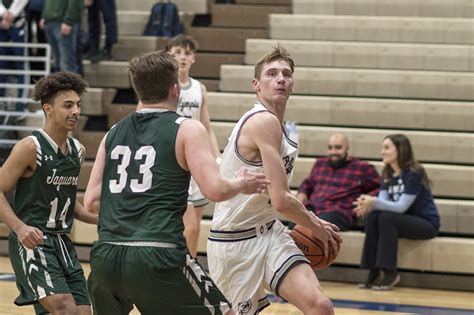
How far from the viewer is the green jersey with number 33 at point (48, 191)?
16.1 feet

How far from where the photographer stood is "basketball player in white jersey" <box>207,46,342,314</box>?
4.51 meters

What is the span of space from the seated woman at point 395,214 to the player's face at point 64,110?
151 inches

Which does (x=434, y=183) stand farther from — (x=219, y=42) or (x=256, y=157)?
(x=256, y=157)

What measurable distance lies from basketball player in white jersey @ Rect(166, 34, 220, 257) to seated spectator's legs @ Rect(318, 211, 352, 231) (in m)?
1.19

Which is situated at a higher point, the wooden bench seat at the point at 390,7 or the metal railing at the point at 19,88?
the wooden bench seat at the point at 390,7

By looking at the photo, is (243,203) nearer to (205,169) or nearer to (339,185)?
(205,169)

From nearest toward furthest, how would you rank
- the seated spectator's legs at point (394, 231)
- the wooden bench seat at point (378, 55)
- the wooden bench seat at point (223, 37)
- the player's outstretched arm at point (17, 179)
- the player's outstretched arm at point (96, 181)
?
the player's outstretched arm at point (96, 181) → the player's outstretched arm at point (17, 179) → the seated spectator's legs at point (394, 231) → the wooden bench seat at point (378, 55) → the wooden bench seat at point (223, 37)

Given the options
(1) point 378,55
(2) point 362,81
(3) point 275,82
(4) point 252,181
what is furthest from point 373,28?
(4) point 252,181

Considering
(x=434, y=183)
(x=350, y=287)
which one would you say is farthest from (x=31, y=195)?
(x=434, y=183)

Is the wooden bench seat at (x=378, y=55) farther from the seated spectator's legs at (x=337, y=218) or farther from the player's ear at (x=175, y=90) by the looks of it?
the player's ear at (x=175, y=90)

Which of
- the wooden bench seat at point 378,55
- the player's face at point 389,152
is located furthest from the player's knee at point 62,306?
the wooden bench seat at point 378,55

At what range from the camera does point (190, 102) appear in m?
7.89

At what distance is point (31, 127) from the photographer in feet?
33.2

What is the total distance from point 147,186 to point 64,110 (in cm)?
141
